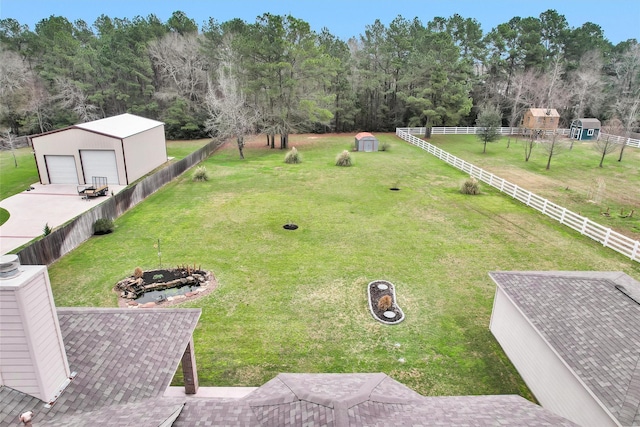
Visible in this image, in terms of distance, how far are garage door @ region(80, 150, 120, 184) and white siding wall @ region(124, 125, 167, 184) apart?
801 millimetres

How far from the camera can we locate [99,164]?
23.3 m

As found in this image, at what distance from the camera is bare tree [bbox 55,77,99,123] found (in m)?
39.5

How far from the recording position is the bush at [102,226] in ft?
52.9

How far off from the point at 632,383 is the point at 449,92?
38.4 meters

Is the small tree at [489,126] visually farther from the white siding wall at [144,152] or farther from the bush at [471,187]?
the white siding wall at [144,152]

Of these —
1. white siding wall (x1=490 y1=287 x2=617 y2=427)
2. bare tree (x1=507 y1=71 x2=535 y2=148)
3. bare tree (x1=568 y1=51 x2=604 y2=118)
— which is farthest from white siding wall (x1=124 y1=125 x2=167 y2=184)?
bare tree (x1=568 y1=51 x2=604 y2=118)

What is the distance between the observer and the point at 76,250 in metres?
14.8

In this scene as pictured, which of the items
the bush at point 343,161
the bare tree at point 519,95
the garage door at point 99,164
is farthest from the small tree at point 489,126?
the garage door at point 99,164

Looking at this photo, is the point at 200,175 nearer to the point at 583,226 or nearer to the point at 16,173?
the point at 16,173

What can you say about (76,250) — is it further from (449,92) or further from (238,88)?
(449,92)

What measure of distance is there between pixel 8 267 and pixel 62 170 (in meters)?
21.9

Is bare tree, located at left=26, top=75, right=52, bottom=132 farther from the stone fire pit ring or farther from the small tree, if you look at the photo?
the small tree

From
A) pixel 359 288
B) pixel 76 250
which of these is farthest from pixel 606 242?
pixel 76 250

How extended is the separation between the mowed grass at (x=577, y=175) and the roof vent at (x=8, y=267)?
2072 cm
